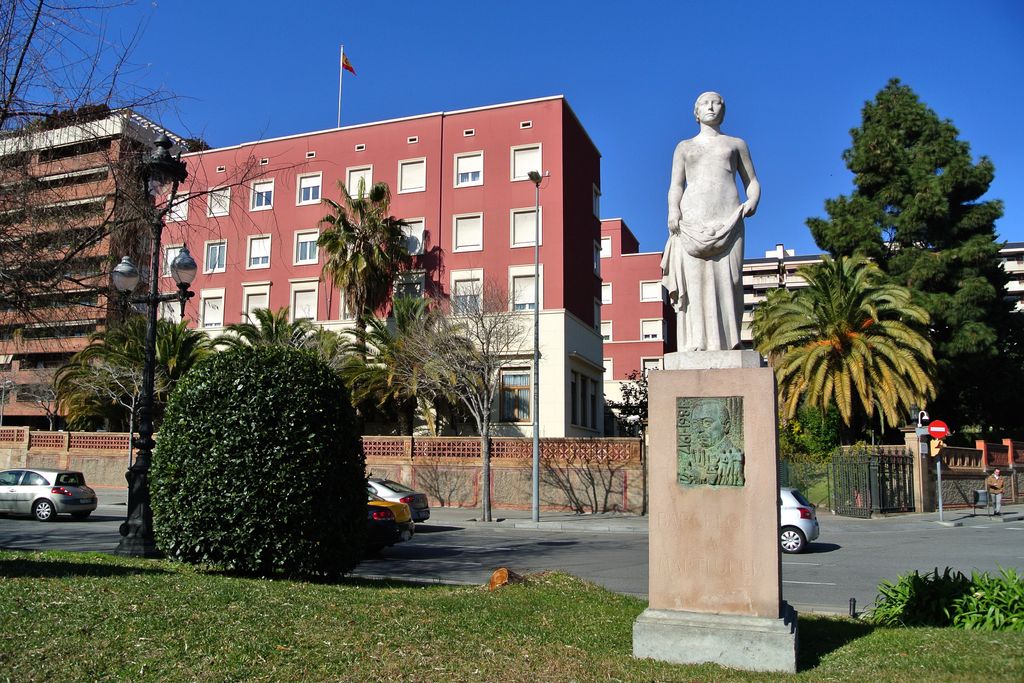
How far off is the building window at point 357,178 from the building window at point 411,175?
4.82 feet

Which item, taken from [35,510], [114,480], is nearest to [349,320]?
[114,480]

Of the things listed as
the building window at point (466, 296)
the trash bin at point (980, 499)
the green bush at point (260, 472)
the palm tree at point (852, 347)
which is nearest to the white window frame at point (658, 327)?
the building window at point (466, 296)

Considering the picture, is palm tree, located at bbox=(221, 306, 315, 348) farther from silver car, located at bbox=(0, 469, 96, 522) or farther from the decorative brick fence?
silver car, located at bbox=(0, 469, 96, 522)

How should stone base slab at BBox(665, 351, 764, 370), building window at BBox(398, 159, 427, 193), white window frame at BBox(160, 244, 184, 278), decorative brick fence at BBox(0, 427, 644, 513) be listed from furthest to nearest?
building window at BBox(398, 159, 427, 193) → decorative brick fence at BBox(0, 427, 644, 513) → white window frame at BBox(160, 244, 184, 278) → stone base slab at BBox(665, 351, 764, 370)

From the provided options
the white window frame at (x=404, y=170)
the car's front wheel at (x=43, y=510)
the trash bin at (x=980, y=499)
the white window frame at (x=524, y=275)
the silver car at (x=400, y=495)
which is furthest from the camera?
the white window frame at (x=404, y=170)

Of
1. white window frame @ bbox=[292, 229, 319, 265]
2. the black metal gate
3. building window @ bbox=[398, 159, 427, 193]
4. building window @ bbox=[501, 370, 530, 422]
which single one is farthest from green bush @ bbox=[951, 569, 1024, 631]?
white window frame @ bbox=[292, 229, 319, 265]

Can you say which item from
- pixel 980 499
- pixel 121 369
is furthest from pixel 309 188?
pixel 980 499

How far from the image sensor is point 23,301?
8766mm

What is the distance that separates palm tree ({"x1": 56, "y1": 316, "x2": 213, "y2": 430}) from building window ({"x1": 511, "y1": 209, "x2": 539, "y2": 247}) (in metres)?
13.7

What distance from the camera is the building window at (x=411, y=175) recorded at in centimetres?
3744

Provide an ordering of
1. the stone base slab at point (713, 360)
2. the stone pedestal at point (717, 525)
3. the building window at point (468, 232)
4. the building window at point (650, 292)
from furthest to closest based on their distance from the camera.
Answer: the building window at point (650, 292) → the building window at point (468, 232) → the stone base slab at point (713, 360) → the stone pedestal at point (717, 525)

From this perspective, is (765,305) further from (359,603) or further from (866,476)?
(359,603)

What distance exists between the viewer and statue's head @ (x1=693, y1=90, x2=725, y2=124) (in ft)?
22.8

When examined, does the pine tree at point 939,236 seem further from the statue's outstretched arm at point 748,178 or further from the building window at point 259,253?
the statue's outstretched arm at point 748,178
